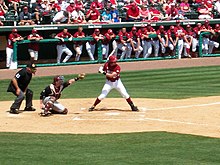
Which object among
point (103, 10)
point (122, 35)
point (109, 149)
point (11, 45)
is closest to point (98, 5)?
point (103, 10)

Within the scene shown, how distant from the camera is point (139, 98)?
62.7ft

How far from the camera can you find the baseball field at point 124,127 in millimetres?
11008

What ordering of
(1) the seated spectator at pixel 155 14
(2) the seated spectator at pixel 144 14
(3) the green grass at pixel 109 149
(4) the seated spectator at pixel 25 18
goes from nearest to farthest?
(3) the green grass at pixel 109 149 → (4) the seated spectator at pixel 25 18 → (2) the seated spectator at pixel 144 14 → (1) the seated spectator at pixel 155 14

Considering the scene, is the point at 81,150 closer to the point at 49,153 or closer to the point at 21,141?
the point at 49,153

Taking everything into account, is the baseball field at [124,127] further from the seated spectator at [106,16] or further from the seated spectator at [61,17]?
the seated spectator at [106,16]

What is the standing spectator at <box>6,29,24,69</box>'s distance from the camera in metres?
25.9

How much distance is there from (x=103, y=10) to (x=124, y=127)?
53.2 ft

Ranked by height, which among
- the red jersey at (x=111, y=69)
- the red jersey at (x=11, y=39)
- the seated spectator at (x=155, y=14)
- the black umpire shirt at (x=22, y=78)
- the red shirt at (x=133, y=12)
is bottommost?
the red jersey at (x=11, y=39)

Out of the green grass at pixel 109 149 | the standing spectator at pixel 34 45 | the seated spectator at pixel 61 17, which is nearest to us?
the green grass at pixel 109 149

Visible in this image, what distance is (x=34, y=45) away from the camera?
88.1 ft

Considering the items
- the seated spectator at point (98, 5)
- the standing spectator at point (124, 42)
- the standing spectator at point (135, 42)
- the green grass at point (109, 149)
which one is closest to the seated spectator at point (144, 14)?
the standing spectator at point (135, 42)

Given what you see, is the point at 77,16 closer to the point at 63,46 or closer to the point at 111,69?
the point at 63,46

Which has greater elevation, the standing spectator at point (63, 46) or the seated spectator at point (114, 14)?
the seated spectator at point (114, 14)

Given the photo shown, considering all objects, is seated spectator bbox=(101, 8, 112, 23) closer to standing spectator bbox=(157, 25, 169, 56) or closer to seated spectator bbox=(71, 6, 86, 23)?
seated spectator bbox=(71, 6, 86, 23)
